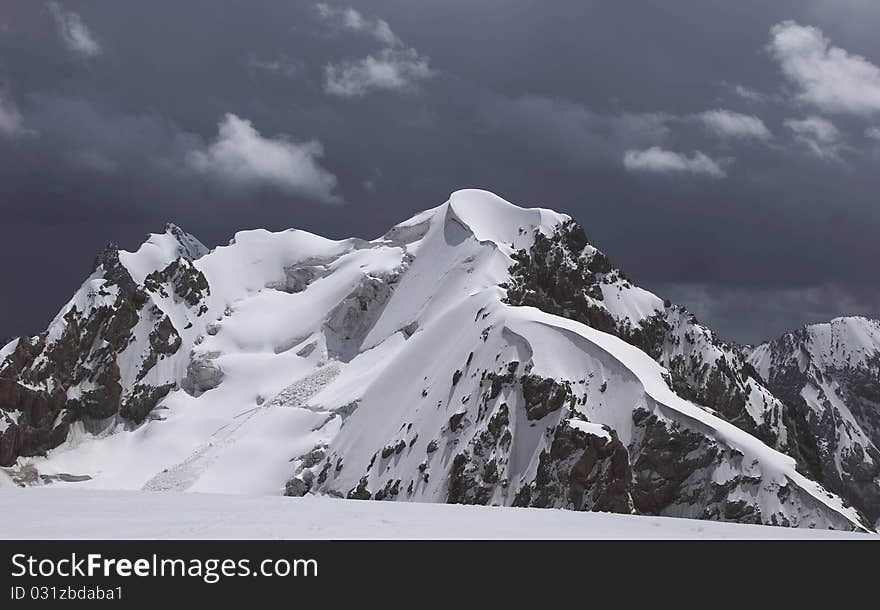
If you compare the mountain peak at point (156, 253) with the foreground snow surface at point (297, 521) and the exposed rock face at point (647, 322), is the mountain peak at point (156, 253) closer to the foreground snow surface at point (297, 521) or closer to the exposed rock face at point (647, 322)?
the exposed rock face at point (647, 322)

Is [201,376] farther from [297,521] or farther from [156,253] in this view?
[297,521]

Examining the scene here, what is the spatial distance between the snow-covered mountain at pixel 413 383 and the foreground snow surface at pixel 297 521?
149ft

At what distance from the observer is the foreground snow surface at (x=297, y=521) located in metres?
10.5

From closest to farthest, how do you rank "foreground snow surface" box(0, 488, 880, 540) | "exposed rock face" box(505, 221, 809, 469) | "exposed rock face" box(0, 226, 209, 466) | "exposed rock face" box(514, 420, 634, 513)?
"foreground snow surface" box(0, 488, 880, 540) → "exposed rock face" box(514, 420, 634, 513) → "exposed rock face" box(505, 221, 809, 469) → "exposed rock face" box(0, 226, 209, 466)

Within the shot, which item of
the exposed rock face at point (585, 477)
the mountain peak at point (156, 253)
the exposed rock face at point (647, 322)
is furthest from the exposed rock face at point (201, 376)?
the exposed rock face at point (585, 477)

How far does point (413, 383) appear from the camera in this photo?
85.4 metres

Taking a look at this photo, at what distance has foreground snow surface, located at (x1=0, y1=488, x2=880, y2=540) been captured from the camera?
34.3ft

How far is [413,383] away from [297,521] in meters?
74.1

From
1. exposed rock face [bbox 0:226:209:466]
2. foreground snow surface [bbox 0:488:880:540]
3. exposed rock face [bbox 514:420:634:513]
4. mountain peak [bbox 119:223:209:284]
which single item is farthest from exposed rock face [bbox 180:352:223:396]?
foreground snow surface [bbox 0:488:880:540]

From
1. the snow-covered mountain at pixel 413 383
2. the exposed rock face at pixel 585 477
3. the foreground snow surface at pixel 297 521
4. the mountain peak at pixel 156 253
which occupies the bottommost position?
the foreground snow surface at pixel 297 521

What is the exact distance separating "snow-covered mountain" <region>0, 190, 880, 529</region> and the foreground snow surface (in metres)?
45.4

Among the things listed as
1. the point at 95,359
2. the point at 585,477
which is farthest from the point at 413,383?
the point at 95,359

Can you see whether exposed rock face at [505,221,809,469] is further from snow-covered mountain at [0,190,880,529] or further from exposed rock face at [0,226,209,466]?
exposed rock face at [0,226,209,466]
